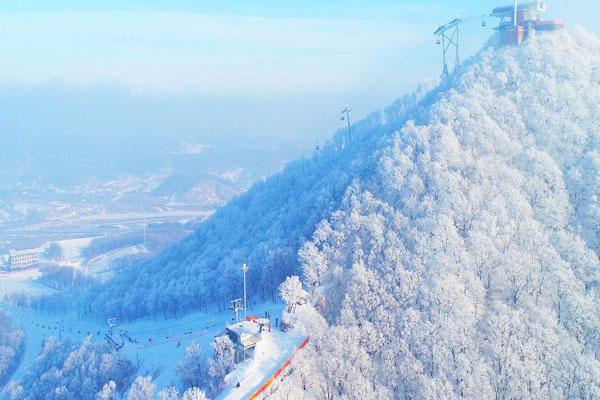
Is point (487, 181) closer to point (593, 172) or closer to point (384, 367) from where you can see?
point (593, 172)

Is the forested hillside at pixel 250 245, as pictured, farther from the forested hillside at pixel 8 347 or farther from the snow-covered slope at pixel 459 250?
the forested hillside at pixel 8 347

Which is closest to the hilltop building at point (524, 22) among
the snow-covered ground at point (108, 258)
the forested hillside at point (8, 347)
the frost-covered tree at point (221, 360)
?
the frost-covered tree at point (221, 360)

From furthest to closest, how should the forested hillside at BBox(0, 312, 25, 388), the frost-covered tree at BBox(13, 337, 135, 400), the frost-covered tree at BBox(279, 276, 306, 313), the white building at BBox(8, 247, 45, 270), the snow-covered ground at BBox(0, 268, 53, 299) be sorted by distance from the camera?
the white building at BBox(8, 247, 45, 270) < the snow-covered ground at BBox(0, 268, 53, 299) < the forested hillside at BBox(0, 312, 25, 388) < the frost-covered tree at BBox(13, 337, 135, 400) < the frost-covered tree at BBox(279, 276, 306, 313)

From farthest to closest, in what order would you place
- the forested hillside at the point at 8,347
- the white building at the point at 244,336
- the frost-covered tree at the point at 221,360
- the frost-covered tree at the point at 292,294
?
the forested hillside at the point at 8,347, the frost-covered tree at the point at 292,294, the white building at the point at 244,336, the frost-covered tree at the point at 221,360

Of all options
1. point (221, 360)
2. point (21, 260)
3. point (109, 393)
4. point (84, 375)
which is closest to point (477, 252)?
point (221, 360)

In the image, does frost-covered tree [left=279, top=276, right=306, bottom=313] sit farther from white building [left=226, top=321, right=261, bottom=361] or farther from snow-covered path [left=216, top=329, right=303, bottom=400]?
white building [left=226, top=321, right=261, bottom=361]

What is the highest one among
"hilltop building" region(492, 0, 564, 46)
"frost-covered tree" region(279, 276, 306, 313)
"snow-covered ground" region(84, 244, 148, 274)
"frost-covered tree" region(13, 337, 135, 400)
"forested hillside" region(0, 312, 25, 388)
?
"hilltop building" region(492, 0, 564, 46)

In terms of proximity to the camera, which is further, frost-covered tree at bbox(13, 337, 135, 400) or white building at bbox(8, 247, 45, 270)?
white building at bbox(8, 247, 45, 270)

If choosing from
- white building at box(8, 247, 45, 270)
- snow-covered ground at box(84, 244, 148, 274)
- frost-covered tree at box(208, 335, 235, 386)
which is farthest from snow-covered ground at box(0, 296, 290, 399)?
white building at box(8, 247, 45, 270)

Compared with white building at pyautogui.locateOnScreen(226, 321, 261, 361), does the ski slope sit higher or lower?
lower
